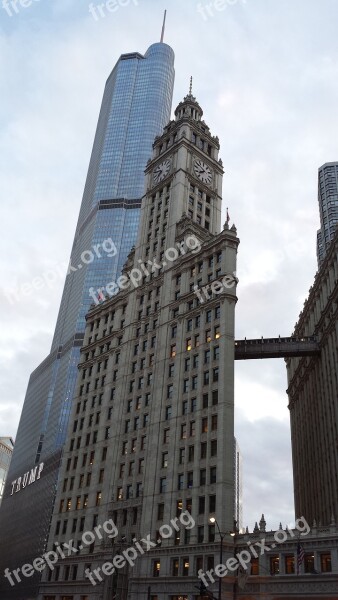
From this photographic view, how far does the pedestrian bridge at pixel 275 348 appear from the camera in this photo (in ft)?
280

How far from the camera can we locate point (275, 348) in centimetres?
→ 8688

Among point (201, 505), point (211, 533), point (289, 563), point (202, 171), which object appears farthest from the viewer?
point (202, 171)

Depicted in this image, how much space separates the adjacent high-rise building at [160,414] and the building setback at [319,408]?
15.5 meters

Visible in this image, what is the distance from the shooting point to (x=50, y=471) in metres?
199

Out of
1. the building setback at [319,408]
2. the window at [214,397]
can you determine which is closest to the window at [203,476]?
the window at [214,397]

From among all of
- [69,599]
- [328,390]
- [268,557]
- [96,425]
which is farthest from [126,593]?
[328,390]

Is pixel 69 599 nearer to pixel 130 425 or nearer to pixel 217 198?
pixel 130 425

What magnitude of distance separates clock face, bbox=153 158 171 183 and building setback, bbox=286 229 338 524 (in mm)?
36981

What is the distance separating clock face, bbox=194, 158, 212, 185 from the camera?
110 m

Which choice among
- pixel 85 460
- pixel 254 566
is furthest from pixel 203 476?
pixel 85 460

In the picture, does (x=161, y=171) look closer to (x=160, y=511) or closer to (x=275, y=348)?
(x=275, y=348)

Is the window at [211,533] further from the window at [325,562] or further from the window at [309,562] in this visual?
the window at [325,562]

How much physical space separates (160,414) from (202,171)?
51.6 meters

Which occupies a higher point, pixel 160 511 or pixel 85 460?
pixel 85 460
